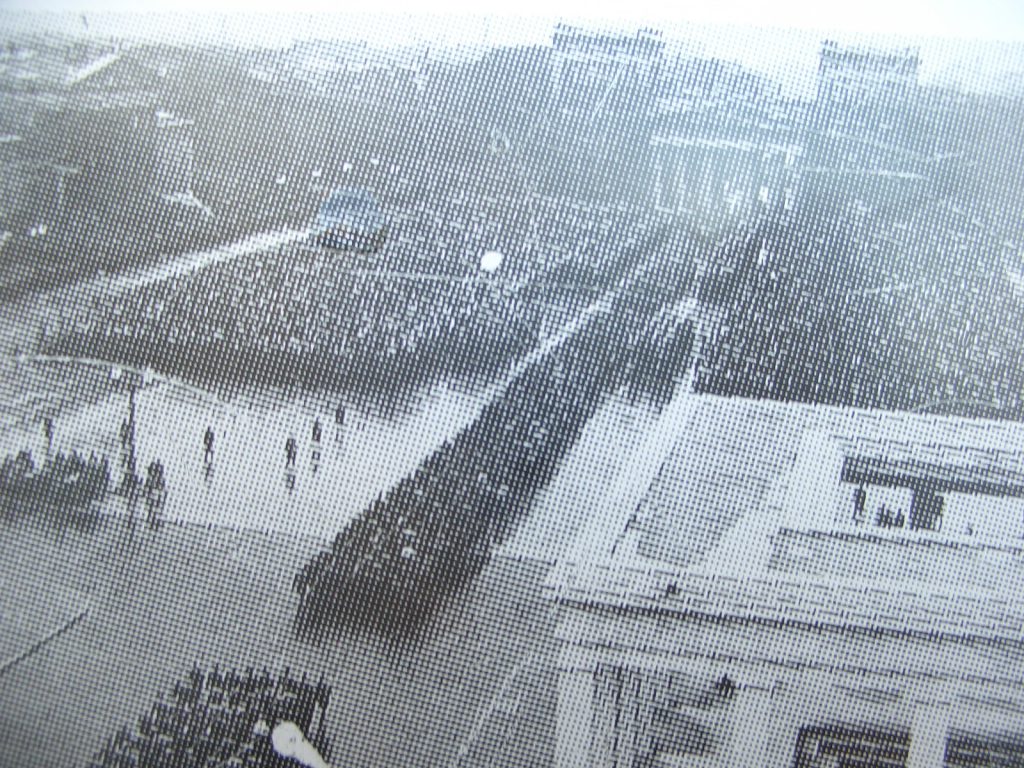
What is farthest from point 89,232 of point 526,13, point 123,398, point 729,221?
point 729,221

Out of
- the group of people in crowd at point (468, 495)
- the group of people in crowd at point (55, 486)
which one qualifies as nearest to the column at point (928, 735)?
the group of people in crowd at point (468, 495)

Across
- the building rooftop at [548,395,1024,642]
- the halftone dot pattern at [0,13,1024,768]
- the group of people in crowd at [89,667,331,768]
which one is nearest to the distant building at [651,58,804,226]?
the halftone dot pattern at [0,13,1024,768]

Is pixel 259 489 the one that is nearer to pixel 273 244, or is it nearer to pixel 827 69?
pixel 273 244

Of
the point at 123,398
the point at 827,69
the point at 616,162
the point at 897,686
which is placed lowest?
the point at 897,686

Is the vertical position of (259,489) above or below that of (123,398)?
below

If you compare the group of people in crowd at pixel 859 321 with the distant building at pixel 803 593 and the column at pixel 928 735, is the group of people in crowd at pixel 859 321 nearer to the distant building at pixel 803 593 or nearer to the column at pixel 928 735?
the distant building at pixel 803 593
